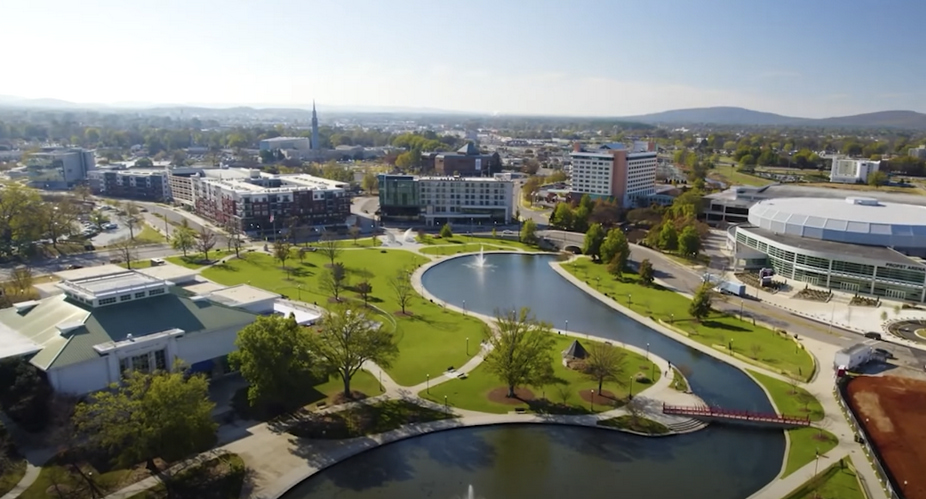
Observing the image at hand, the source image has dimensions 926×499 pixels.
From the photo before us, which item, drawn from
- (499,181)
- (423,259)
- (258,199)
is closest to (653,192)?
(499,181)

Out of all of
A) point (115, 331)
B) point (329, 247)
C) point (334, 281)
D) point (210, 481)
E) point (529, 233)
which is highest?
point (115, 331)

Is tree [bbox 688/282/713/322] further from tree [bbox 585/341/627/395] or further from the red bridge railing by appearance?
the red bridge railing

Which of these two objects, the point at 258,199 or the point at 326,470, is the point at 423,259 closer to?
the point at 258,199

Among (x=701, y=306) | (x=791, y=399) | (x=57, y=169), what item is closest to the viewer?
(x=791, y=399)

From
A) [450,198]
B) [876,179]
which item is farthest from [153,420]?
[876,179]

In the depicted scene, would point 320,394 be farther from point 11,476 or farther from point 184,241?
point 184,241
